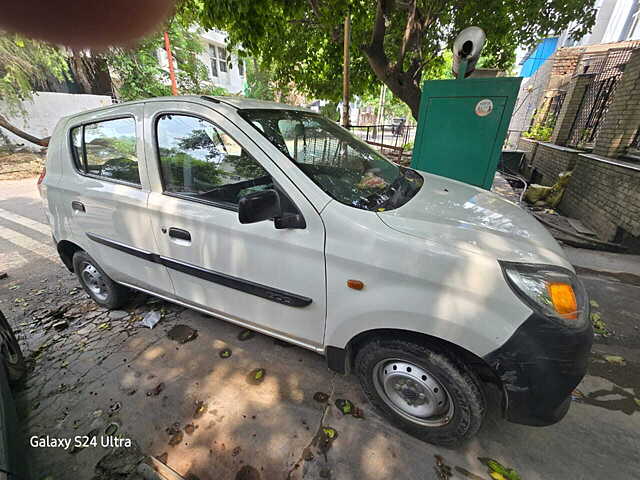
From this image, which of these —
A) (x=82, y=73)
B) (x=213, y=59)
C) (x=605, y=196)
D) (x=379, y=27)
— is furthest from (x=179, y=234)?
(x=213, y=59)

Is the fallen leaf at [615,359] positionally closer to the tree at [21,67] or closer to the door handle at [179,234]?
the door handle at [179,234]

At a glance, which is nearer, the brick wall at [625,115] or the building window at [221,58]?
the brick wall at [625,115]

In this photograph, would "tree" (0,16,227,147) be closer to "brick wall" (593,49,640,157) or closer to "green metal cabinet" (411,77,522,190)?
"green metal cabinet" (411,77,522,190)

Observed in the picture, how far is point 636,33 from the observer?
11.1 m

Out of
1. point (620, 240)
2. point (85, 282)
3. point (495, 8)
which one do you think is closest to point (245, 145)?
point (85, 282)

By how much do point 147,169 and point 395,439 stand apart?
244 centimetres

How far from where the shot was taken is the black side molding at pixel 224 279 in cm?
178

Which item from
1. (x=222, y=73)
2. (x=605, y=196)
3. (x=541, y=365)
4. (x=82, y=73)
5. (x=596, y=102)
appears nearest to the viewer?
(x=541, y=365)

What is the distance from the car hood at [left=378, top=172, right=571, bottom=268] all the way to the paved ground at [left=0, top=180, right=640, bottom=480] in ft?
3.97

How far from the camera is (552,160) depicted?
7086mm

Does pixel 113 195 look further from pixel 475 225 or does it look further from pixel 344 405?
pixel 475 225

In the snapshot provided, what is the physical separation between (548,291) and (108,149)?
10.2 ft

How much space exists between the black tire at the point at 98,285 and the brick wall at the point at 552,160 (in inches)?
324

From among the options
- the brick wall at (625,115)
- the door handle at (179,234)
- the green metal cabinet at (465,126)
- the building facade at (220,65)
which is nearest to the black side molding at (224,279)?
the door handle at (179,234)
